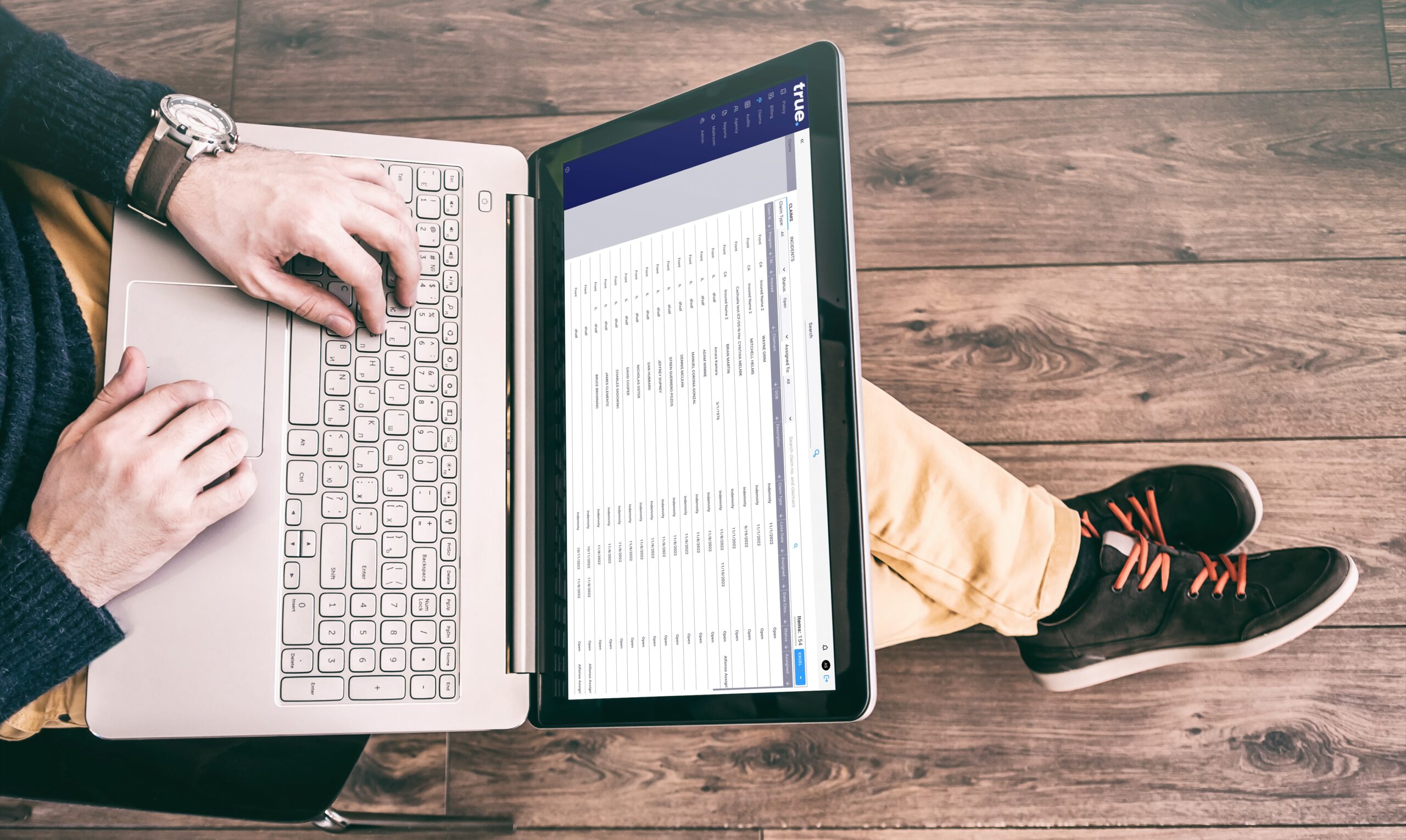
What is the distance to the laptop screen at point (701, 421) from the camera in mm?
581

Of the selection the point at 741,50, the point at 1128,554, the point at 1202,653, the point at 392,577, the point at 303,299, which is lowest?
the point at 1202,653

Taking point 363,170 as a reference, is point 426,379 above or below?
below

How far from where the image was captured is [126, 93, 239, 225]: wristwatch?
693 mm

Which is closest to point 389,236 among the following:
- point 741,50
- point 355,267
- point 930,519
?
point 355,267

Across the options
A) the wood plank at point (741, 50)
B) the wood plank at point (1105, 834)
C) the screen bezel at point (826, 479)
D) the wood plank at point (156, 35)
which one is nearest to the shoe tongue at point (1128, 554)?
the wood plank at point (1105, 834)

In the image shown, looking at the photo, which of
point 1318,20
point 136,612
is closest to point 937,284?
point 1318,20

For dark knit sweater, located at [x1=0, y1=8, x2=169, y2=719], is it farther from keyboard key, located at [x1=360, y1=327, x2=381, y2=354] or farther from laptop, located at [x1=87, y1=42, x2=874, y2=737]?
keyboard key, located at [x1=360, y1=327, x2=381, y2=354]

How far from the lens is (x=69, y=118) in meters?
0.68

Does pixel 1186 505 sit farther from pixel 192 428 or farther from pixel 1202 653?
pixel 192 428

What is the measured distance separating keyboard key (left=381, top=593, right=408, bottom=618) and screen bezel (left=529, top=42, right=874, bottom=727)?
0.12 m

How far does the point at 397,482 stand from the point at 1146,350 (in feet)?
3.23

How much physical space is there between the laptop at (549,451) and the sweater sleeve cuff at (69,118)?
5 cm

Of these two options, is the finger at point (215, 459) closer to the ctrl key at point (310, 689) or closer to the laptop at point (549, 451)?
the laptop at point (549, 451)

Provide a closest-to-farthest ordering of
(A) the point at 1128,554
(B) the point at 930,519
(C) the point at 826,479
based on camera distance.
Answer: (C) the point at 826,479 < (B) the point at 930,519 < (A) the point at 1128,554
